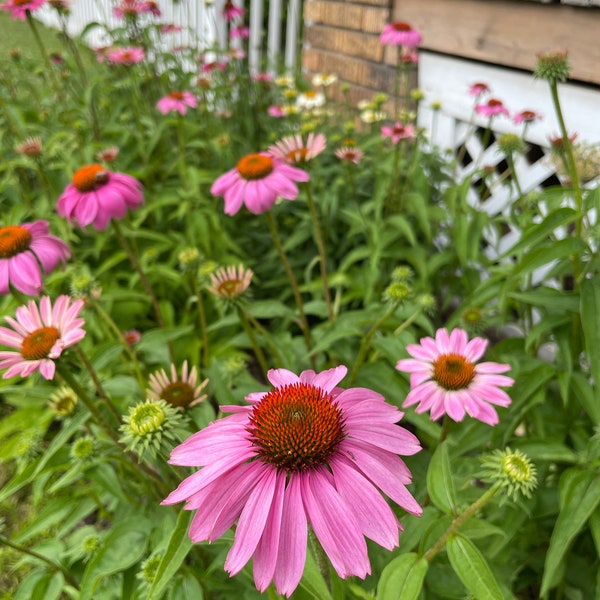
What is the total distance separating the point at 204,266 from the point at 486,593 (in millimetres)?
928

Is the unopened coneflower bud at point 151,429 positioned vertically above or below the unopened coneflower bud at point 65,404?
above

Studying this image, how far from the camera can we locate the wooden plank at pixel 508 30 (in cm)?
165

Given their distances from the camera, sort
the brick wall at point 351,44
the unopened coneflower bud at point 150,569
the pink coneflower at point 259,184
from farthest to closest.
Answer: the brick wall at point 351,44 → the pink coneflower at point 259,184 → the unopened coneflower bud at point 150,569

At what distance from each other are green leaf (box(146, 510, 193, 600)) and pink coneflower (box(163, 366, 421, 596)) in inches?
2.5

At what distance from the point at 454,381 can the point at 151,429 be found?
506mm

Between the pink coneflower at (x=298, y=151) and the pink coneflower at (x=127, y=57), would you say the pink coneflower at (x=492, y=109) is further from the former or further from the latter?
the pink coneflower at (x=127, y=57)

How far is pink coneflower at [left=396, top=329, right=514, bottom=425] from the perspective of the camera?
0.83 meters

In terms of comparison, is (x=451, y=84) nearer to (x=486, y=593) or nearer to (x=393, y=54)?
(x=393, y=54)

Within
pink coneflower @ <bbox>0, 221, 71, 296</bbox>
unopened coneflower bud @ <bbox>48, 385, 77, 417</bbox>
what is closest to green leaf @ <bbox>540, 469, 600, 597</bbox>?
unopened coneflower bud @ <bbox>48, 385, 77, 417</bbox>

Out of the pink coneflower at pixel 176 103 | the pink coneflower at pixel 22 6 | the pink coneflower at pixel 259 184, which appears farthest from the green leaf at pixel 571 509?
the pink coneflower at pixel 22 6

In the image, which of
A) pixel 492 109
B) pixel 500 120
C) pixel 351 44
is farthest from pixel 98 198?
pixel 351 44

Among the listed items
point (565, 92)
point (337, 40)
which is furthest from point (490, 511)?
point (337, 40)

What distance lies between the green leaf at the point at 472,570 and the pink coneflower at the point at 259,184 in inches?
29.9

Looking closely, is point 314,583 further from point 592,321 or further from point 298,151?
point 298,151
